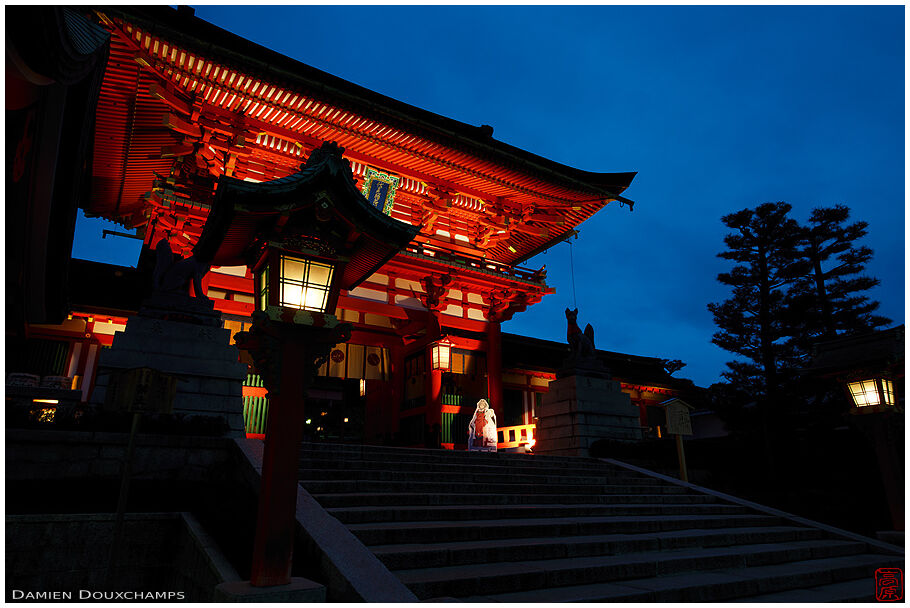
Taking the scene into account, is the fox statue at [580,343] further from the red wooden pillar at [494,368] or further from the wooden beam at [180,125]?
the wooden beam at [180,125]

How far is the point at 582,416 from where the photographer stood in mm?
12781

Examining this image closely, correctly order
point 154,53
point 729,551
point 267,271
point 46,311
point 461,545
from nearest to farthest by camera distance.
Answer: point 267,271, point 461,545, point 729,551, point 46,311, point 154,53

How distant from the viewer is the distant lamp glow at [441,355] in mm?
15531

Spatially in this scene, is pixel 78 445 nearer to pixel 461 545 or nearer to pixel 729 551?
pixel 461 545

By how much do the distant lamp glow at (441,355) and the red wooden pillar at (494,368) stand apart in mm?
2066

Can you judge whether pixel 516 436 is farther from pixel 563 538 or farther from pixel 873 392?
pixel 563 538

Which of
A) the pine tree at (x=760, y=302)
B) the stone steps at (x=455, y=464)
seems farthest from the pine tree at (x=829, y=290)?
the stone steps at (x=455, y=464)

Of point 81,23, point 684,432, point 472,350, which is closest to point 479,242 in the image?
point 472,350

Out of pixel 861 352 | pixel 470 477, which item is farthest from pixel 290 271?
pixel 861 352

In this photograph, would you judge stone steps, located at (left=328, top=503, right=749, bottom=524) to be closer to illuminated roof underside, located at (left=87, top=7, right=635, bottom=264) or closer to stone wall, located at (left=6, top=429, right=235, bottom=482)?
stone wall, located at (left=6, top=429, right=235, bottom=482)

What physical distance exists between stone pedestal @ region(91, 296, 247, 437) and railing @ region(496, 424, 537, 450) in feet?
28.8

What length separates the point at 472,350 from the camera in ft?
57.6

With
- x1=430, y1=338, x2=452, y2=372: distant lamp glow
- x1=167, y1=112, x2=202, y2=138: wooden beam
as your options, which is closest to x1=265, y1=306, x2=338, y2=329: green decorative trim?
x1=167, y1=112, x2=202, y2=138: wooden beam

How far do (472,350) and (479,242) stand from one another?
4195 millimetres
